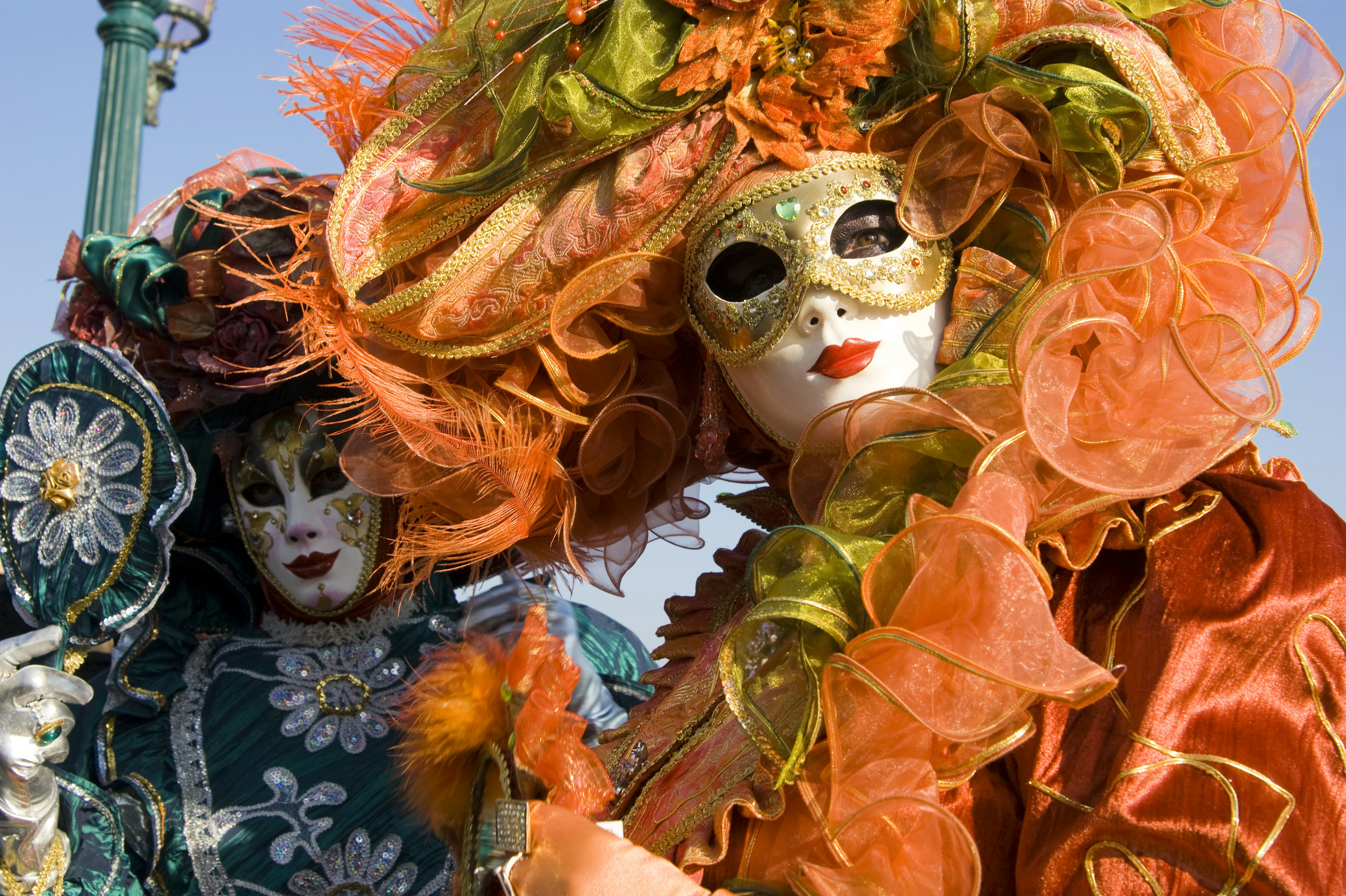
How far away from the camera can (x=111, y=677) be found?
101 inches

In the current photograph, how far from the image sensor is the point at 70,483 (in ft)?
8.00

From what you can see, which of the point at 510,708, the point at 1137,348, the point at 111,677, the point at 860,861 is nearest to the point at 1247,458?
the point at 1137,348

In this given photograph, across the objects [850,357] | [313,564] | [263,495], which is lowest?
[313,564]

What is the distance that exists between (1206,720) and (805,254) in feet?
2.22

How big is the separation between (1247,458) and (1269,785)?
1.58ft

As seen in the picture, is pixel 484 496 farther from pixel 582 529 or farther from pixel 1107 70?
pixel 1107 70

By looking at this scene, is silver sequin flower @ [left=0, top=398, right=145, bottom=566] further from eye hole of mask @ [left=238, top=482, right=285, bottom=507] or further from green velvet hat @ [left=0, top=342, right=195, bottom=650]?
eye hole of mask @ [left=238, top=482, right=285, bottom=507]

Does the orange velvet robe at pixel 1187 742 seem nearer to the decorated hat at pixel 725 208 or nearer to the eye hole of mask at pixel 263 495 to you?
the decorated hat at pixel 725 208

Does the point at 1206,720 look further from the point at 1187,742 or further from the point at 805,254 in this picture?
the point at 805,254

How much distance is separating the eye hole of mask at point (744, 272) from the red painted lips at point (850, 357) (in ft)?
0.39

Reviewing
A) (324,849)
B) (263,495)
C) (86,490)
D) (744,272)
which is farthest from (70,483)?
(744,272)

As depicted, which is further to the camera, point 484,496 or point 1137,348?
point 484,496

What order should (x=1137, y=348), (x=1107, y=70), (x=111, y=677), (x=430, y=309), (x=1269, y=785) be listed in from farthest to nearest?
(x=111, y=677)
(x=430, y=309)
(x=1107, y=70)
(x=1137, y=348)
(x=1269, y=785)

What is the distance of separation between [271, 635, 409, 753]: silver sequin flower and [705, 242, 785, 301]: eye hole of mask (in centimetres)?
123
